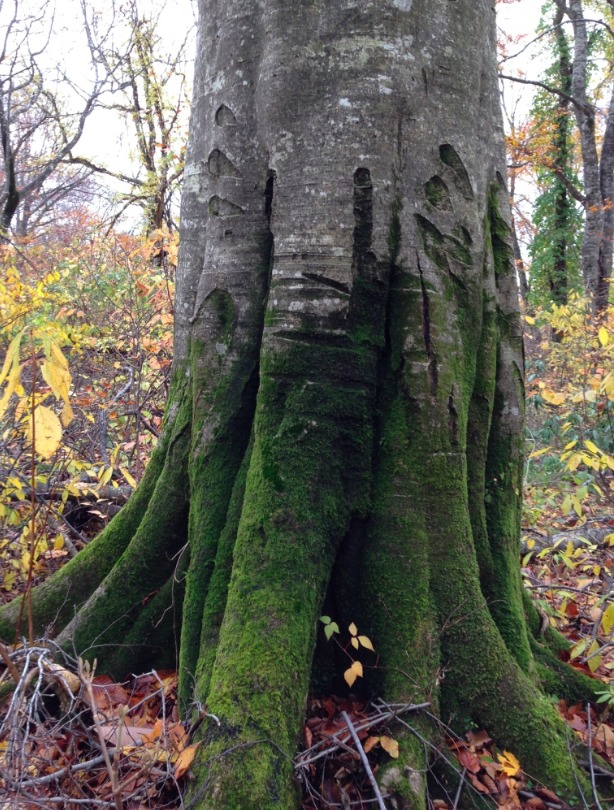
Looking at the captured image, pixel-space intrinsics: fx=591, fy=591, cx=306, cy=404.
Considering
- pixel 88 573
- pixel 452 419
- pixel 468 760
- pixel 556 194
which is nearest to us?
pixel 468 760

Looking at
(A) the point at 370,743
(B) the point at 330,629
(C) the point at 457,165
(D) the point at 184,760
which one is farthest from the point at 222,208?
(A) the point at 370,743

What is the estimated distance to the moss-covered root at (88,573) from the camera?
3205mm

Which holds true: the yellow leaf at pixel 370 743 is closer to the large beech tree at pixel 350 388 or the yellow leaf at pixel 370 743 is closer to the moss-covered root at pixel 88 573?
the large beech tree at pixel 350 388

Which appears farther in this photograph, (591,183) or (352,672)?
(591,183)

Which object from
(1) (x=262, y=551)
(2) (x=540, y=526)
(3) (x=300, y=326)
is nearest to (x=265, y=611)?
(1) (x=262, y=551)

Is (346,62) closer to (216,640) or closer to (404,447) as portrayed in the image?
(404,447)

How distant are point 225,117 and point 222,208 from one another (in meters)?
0.44

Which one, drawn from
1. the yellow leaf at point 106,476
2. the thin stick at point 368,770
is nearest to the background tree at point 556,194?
the yellow leaf at point 106,476

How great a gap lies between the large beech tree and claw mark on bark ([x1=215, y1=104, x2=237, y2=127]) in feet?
0.04

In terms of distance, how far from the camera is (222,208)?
285cm

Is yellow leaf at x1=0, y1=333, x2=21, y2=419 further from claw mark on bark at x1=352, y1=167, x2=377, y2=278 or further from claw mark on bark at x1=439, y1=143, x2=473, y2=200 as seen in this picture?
claw mark on bark at x1=439, y1=143, x2=473, y2=200

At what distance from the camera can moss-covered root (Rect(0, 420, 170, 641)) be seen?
3.21m

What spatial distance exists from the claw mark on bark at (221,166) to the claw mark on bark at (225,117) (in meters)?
0.13

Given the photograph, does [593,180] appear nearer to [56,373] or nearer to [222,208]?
[222,208]
